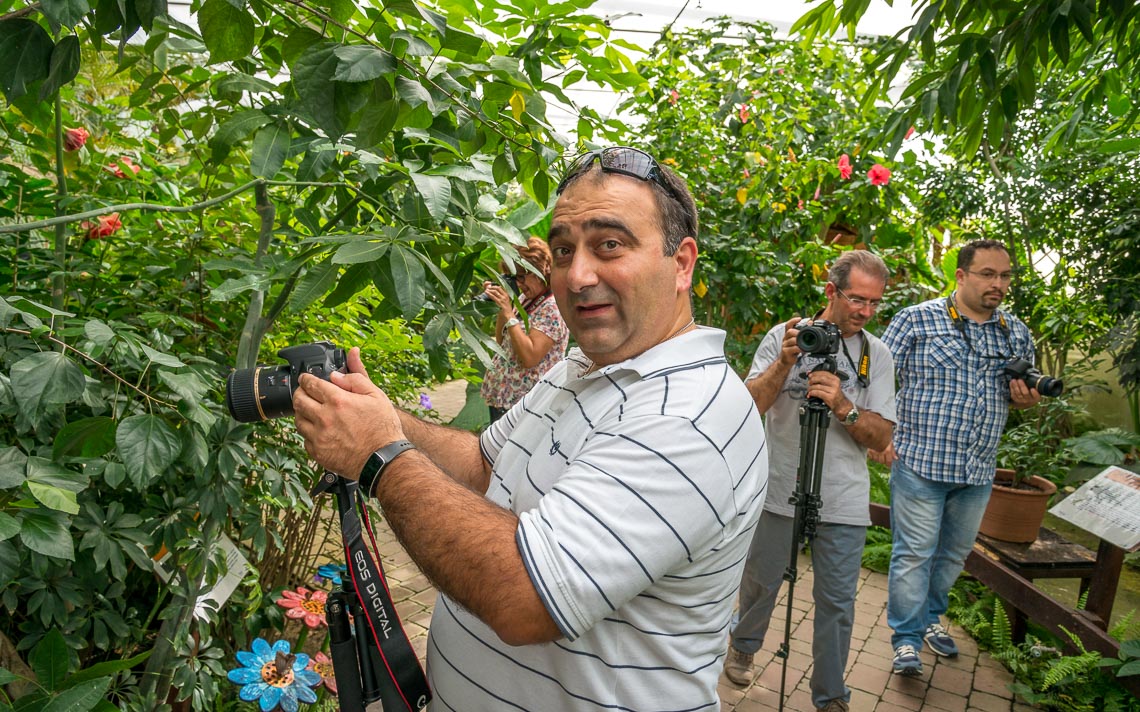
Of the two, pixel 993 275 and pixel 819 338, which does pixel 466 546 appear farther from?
pixel 993 275

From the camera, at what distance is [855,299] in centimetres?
324

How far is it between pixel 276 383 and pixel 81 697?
554 mm

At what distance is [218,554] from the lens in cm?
184

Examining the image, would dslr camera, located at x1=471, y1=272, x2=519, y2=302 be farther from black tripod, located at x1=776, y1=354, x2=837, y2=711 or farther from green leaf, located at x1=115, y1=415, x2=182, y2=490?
black tripod, located at x1=776, y1=354, x2=837, y2=711

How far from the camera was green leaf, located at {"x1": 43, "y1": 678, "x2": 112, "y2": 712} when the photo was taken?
3.72 ft

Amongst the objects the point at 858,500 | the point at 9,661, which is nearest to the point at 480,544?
the point at 9,661

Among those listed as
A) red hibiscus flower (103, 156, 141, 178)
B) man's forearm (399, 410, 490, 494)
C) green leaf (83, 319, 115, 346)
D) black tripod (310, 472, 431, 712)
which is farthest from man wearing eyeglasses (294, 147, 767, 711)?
red hibiscus flower (103, 156, 141, 178)

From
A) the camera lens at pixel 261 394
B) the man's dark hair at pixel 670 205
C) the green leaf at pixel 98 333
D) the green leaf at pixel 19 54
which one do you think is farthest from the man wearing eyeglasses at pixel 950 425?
the green leaf at pixel 19 54

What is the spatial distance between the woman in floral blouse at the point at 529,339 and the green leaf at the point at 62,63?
8.52ft

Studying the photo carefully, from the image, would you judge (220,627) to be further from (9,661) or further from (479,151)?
(479,151)

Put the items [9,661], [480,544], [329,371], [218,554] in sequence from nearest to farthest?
[480,544] → [329,371] → [9,661] → [218,554]

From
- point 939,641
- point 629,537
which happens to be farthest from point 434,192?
point 939,641

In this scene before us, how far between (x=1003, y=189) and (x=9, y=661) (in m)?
7.33

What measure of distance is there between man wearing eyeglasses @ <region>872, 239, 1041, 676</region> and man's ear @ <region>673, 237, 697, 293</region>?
2625mm
